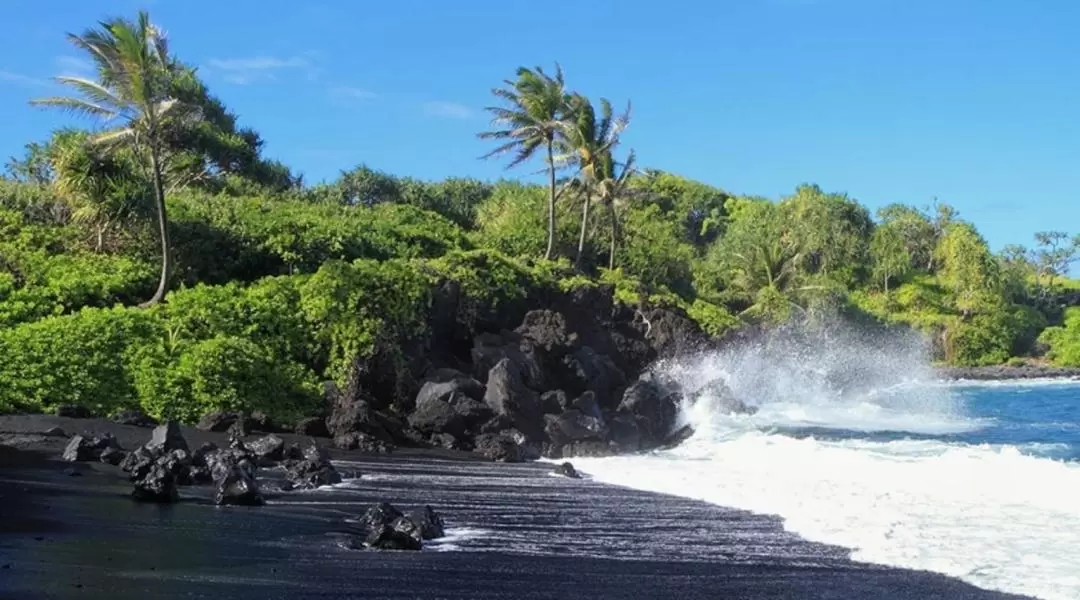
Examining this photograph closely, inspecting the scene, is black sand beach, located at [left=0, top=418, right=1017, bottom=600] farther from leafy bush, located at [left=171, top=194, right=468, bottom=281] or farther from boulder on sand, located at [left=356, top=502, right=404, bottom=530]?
leafy bush, located at [left=171, top=194, right=468, bottom=281]

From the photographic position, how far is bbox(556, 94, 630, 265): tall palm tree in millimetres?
42656

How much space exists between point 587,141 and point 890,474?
24.7m

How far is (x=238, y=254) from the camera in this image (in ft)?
102

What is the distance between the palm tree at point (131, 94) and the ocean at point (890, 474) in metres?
13.9

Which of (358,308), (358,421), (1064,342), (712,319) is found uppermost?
(1064,342)

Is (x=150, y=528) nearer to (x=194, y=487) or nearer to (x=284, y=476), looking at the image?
(x=194, y=487)

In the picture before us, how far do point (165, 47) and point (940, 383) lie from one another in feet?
190

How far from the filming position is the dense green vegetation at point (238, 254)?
24.0 metres

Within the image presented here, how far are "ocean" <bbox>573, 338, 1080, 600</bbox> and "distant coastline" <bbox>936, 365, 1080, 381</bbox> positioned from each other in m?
28.6

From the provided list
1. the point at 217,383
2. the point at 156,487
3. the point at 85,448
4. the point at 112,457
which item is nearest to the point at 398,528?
the point at 156,487

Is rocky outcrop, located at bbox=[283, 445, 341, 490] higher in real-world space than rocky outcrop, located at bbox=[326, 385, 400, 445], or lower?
lower

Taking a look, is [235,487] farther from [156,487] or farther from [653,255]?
[653,255]

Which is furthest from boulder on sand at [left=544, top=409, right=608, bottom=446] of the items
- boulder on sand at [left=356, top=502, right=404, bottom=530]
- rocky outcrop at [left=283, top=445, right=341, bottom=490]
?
boulder on sand at [left=356, top=502, right=404, bottom=530]

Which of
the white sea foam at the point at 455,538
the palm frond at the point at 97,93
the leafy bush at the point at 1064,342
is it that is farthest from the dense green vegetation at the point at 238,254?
the leafy bush at the point at 1064,342
